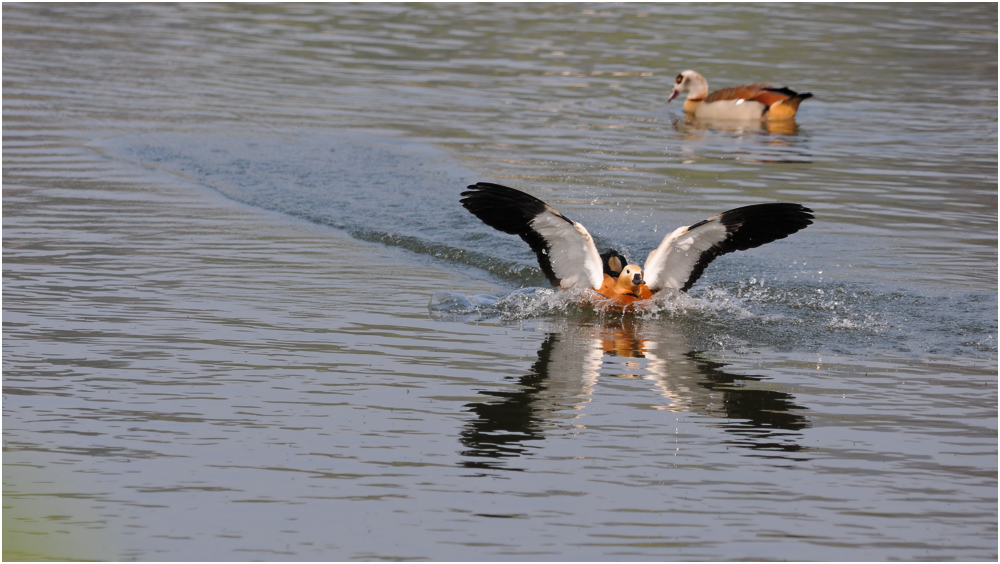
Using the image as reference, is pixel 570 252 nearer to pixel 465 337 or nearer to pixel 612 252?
pixel 612 252

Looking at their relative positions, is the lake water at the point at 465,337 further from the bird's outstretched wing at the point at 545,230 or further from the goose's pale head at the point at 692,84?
the goose's pale head at the point at 692,84

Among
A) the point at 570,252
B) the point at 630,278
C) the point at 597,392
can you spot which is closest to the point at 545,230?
the point at 570,252

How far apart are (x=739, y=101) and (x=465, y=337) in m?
12.0

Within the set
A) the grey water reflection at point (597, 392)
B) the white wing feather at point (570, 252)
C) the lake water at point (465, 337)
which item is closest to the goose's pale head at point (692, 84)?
the lake water at point (465, 337)

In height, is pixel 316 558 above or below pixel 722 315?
below

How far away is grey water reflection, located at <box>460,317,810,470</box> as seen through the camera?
6.31 metres

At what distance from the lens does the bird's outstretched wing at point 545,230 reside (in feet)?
29.0

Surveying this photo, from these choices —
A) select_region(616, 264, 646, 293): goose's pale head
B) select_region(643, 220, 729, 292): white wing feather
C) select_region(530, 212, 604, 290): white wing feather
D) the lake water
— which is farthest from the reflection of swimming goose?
select_region(616, 264, 646, 293): goose's pale head

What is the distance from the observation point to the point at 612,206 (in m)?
12.9

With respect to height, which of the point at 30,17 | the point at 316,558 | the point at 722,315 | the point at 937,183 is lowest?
the point at 316,558

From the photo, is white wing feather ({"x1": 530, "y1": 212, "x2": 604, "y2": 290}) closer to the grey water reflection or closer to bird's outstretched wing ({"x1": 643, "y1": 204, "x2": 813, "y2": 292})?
bird's outstretched wing ({"x1": 643, "y1": 204, "x2": 813, "y2": 292})

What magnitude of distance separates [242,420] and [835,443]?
3061mm

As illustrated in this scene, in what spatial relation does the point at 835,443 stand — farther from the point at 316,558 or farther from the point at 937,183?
the point at 937,183

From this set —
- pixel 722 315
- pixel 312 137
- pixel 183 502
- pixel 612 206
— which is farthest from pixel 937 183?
pixel 183 502
